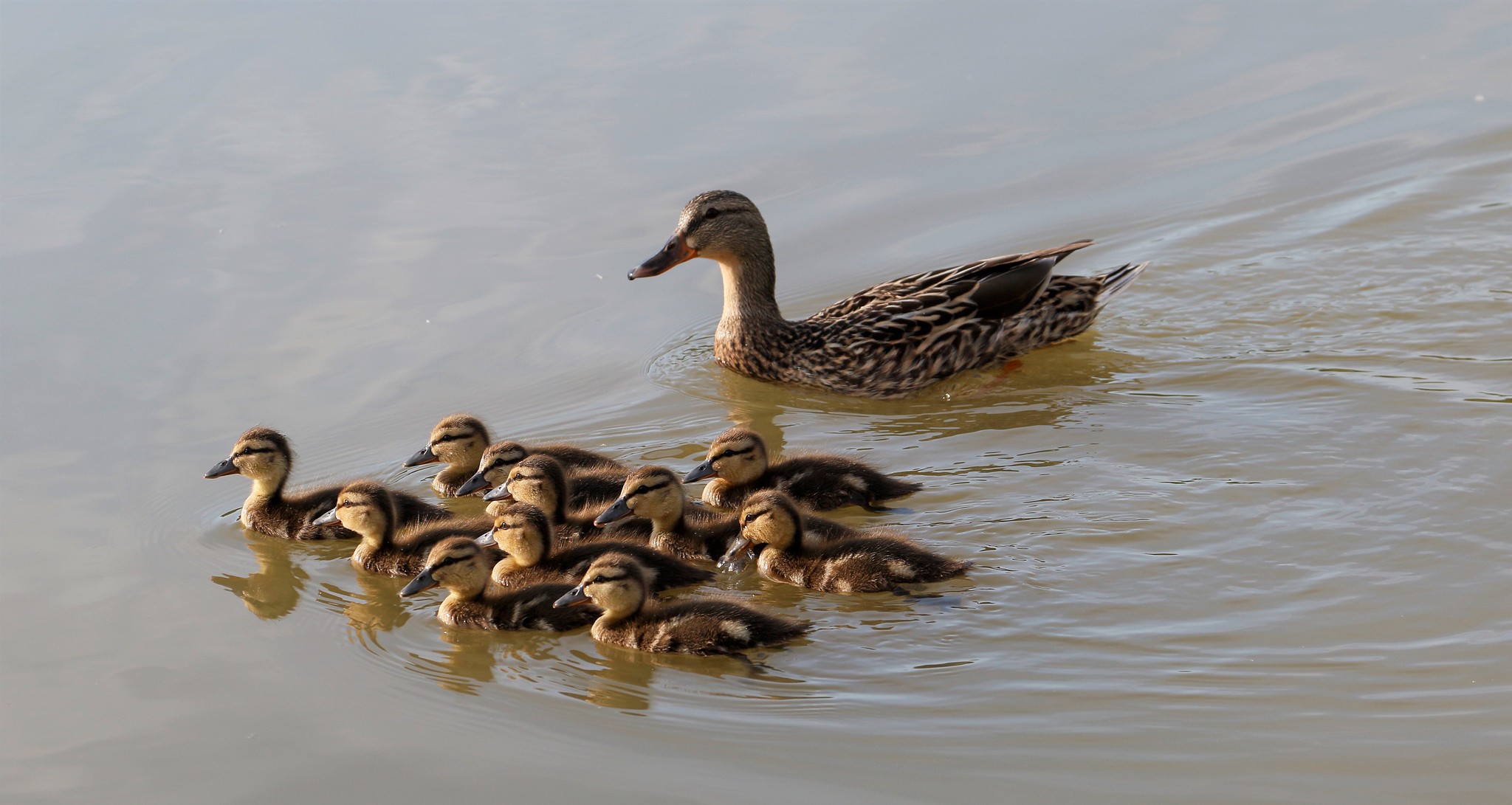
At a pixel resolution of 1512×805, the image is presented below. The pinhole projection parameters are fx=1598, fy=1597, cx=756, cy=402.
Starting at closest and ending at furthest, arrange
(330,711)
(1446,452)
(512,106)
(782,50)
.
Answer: (330,711)
(1446,452)
(512,106)
(782,50)

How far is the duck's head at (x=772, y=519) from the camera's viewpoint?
5234mm

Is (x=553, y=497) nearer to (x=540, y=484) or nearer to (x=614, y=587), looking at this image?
(x=540, y=484)

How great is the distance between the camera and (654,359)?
7340mm

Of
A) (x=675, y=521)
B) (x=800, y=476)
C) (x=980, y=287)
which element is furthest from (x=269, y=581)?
(x=980, y=287)

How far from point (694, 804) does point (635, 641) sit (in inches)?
34.6

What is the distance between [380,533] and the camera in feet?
18.1

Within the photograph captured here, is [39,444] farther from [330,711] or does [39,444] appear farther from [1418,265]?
[1418,265]

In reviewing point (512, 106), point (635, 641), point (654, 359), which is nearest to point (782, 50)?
point (512, 106)

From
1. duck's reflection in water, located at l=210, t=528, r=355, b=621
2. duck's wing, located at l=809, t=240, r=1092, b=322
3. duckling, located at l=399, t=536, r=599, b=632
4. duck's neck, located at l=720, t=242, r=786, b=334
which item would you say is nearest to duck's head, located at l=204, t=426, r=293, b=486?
duck's reflection in water, located at l=210, t=528, r=355, b=621

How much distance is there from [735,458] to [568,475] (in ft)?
2.20

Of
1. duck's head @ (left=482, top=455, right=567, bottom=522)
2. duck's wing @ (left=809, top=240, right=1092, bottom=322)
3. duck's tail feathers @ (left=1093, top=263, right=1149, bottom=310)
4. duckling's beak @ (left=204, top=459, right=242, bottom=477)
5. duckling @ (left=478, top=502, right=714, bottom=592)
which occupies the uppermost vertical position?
duck's wing @ (left=809, top=240, right=1092, bottom=322)

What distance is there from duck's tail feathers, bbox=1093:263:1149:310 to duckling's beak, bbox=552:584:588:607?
3.34 meters

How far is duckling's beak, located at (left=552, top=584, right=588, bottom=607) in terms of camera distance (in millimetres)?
4910

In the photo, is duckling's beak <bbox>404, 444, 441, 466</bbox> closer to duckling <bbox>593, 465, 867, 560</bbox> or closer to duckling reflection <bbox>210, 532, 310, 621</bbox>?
duckling reflection <bbox>210, 532, 310, 621</bbox>
